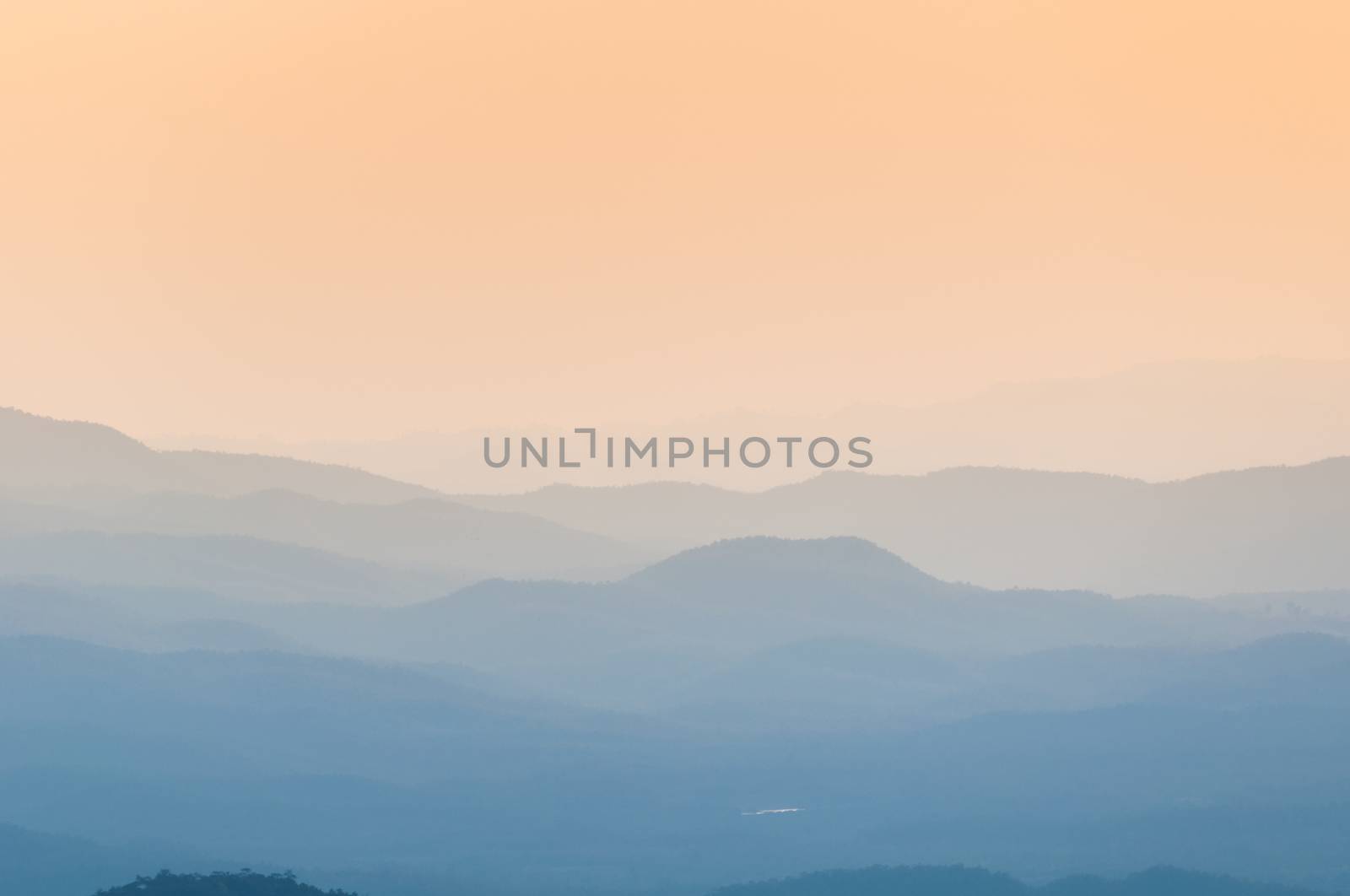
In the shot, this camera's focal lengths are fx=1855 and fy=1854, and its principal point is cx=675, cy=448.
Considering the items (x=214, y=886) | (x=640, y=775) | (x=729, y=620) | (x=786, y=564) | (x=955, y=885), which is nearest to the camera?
(x=214, y=886)

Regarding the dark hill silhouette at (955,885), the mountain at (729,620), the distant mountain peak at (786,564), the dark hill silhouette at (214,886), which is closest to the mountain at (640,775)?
the mountain at (729,620)

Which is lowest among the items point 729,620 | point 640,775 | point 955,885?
point 955,885

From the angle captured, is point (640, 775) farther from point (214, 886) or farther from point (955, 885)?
point (214, 886)

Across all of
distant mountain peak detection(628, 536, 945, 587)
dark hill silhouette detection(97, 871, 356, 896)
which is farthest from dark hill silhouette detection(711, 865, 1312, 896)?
distant mountain peak detection(628, 536, 945, 587)

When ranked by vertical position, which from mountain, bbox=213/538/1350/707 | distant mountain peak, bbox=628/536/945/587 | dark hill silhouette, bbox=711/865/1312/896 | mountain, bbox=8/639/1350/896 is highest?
distant mountain peak, bbox=628/536/945/587

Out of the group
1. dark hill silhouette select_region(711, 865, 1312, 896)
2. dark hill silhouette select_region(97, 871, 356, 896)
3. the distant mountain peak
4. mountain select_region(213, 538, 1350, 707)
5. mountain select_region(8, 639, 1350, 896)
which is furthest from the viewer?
the distant mountain peak

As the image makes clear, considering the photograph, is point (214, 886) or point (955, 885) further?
point (955, 885)

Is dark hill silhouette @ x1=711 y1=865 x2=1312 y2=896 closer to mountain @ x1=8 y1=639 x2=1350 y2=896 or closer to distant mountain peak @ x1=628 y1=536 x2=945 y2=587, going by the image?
mountain @ x1=8 y1=639 x2=1350 y2=896

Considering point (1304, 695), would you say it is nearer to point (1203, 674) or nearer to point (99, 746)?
point (1203, 674)

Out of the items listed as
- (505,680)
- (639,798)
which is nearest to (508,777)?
(639,798)

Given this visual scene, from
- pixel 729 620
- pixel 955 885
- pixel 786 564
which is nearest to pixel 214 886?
pixel 955 885

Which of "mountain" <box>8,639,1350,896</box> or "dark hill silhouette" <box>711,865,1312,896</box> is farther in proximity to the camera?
"mountain" <box>8,639,1350,896</box>
